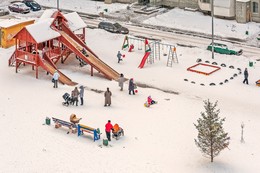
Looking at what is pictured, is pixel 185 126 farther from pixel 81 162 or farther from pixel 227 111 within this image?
pixel 81 162

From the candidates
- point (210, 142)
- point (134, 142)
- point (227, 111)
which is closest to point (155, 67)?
point (227, 111)

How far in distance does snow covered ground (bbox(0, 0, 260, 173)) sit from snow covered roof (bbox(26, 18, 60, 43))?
3.17 metres

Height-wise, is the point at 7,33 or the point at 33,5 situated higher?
the point at 33,5

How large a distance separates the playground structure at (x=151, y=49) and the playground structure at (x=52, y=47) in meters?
4.98

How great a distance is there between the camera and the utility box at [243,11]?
2498 inches

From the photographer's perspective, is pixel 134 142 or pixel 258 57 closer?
pixel 134 142

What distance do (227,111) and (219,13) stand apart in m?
29.9

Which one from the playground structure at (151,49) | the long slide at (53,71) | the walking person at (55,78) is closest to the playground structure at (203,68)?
the playground structure at (151,49)

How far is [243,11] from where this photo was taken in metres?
63.8

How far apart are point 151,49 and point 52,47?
32.4ft

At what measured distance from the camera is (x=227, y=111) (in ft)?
127

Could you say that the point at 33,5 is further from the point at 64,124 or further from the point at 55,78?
the point at 64,124

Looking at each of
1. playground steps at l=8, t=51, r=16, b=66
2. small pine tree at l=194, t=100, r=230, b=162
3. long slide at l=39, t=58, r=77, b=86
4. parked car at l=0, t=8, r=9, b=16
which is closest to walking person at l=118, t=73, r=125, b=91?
long slide at l=39, t=58, r=77, b=86

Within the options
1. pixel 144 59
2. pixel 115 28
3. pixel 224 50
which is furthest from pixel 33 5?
pixel 224 50
